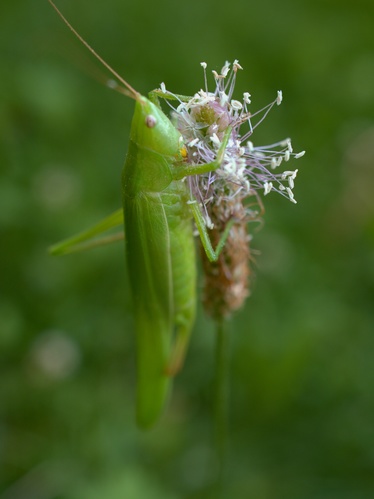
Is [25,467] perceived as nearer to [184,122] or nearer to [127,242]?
[127,242]

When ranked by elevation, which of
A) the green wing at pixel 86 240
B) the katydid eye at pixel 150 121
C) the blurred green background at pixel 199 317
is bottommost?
the blurred green background at pixel 199 317

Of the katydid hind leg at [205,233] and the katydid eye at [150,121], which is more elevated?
the katydid eye at [150,121]

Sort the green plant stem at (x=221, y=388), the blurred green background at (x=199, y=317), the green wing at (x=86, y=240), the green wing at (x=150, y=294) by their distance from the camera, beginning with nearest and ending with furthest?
the green wing at (x=150, y=294), the green plant stem at (x=221, y=388), the green wing at (x=86, y=240), the blurred green background at (x=199, y=317)

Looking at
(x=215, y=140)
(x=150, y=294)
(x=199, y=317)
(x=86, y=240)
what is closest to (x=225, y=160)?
(x=215, y=140)

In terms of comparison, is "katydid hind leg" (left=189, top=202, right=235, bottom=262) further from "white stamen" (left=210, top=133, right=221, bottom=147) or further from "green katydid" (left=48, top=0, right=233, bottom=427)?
"white stamen" (left=210, top=133, right=221, bottom=147)

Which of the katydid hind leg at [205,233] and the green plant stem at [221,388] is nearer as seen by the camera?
the katydid hind leg at [205,233]

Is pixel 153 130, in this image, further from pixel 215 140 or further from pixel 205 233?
pixel 205 233

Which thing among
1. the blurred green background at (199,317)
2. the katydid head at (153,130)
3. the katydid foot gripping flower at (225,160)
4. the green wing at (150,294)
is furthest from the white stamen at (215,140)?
the blurred green background at (199,317)

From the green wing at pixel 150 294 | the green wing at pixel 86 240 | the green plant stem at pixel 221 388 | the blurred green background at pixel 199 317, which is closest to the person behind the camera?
the green wing at pixel 150 294

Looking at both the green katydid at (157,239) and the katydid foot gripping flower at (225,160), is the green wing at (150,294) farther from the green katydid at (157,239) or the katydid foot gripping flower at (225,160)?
the katydid foot gripping flower at (225,160)
